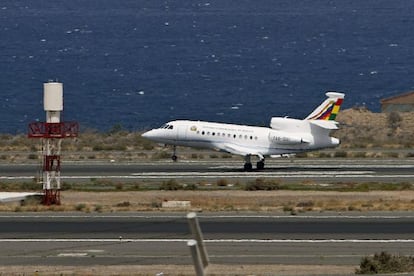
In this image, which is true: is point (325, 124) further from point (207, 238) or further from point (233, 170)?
point (207, 238)

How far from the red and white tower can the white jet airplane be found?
18780mm

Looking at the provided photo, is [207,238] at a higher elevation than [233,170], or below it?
below

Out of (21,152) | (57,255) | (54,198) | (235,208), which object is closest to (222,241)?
(57,255)

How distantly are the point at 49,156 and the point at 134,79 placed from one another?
141986 millimetres

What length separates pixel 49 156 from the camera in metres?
52.6

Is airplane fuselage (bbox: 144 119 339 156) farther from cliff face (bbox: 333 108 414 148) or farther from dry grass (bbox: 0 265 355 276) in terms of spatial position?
dry grass (bbox: 0 265 355 276)

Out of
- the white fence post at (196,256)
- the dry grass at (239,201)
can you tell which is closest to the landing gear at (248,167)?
the dry grass at (239,201)

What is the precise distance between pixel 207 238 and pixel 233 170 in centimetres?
2959

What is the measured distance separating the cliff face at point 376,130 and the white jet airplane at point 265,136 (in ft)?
59.5

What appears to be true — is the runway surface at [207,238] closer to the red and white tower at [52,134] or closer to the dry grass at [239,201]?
the dry grass at [239,201]

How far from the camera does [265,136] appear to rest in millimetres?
71125

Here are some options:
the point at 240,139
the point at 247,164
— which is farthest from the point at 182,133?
the point at 247,164

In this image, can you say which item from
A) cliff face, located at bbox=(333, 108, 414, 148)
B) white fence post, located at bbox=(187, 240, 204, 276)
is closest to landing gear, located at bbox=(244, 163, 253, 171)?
cliff face, located at bbox=(333, 108, 414, 148)

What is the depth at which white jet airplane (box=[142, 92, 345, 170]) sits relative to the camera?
7012cm
